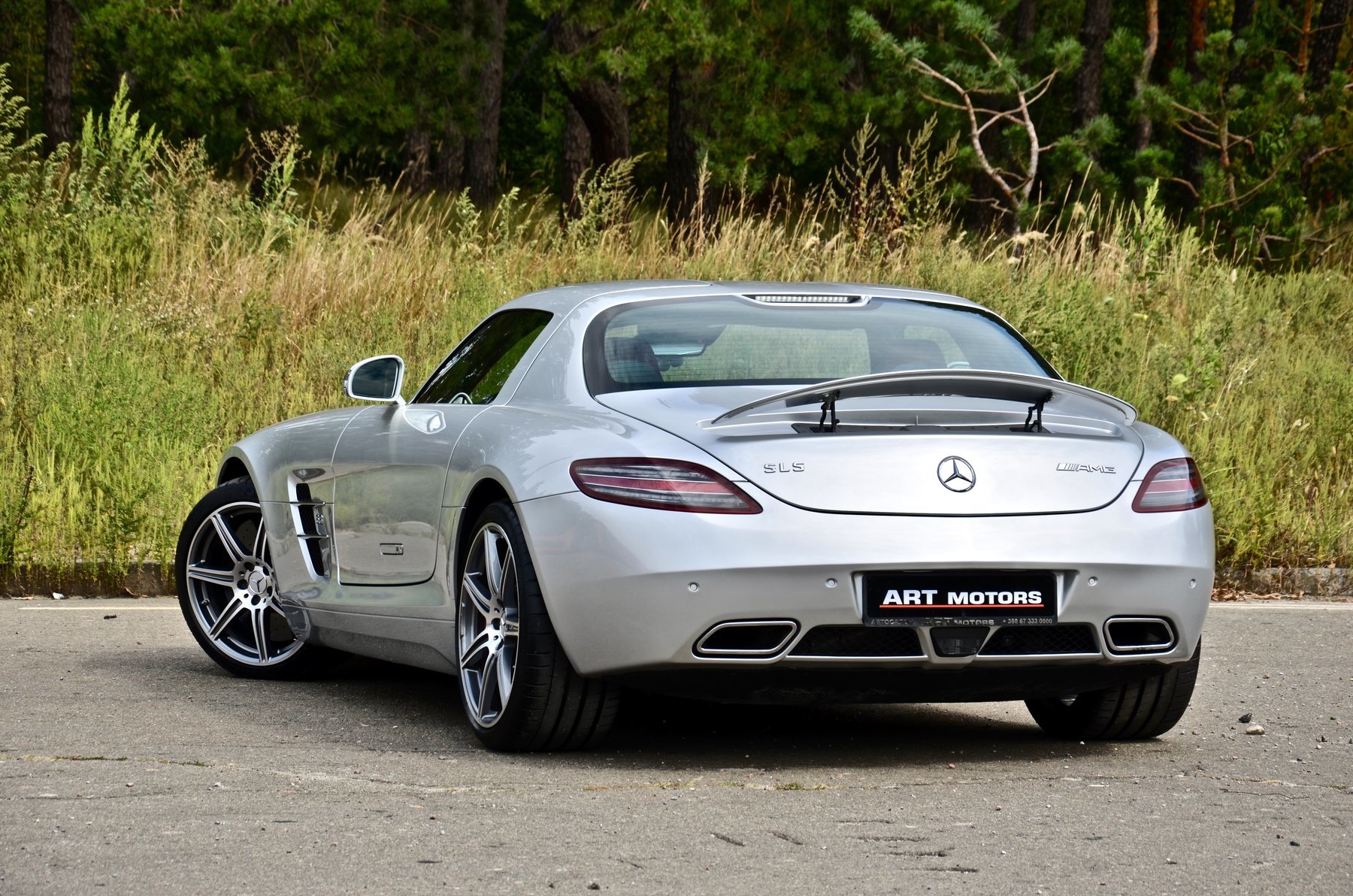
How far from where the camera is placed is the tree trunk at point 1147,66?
83.3 ft

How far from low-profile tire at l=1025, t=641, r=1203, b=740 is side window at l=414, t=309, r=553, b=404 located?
2131mm

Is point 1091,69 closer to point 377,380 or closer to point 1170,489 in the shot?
point 377,380

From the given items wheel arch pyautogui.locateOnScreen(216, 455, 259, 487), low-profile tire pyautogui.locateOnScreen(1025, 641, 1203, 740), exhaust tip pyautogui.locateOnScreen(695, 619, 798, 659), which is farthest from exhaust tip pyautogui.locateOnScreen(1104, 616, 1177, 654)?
wheel arch pyautogui.locateOnScreen(216, 455, 259, 487)

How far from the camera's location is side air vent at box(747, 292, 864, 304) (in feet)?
20.6

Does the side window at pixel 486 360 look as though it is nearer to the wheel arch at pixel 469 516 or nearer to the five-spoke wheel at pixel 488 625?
the wheel arch at pixel 469 516

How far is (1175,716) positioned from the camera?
612 centimetres

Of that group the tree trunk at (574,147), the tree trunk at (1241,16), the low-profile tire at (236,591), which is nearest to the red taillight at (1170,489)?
the low-profile tire at (236,591)

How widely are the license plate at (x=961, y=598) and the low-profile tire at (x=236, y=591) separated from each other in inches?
116

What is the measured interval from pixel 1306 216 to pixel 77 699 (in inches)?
752

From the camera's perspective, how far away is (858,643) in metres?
5.23

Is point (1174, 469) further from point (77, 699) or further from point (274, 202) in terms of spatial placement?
point (274, 202)

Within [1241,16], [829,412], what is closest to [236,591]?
[829,412]

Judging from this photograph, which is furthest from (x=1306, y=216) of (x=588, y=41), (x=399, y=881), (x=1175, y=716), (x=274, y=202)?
(x=399, y=881)

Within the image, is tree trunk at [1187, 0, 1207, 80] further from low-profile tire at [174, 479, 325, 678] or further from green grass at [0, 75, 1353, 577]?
low-profile tire at [174, 479, 325, 678]
